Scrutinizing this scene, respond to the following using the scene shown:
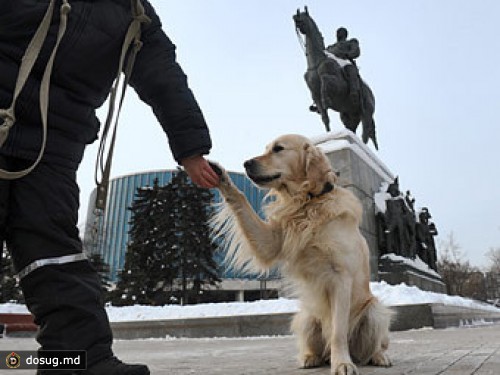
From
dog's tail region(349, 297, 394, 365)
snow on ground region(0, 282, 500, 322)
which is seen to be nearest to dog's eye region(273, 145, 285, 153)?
dog's tail region(349, 297, 394, 365)

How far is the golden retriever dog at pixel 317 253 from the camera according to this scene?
2.79 metres

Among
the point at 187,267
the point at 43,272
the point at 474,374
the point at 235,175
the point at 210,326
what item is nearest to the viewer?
the point at 43,272

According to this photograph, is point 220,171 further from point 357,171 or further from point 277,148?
point 357,171

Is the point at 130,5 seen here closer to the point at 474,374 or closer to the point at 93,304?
the point at 93,304

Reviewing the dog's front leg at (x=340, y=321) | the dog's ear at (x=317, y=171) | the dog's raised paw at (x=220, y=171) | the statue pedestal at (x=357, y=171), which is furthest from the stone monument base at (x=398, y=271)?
the dog's raised paw at (x=220, y=171)

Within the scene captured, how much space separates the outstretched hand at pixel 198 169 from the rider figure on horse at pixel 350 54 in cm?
1064

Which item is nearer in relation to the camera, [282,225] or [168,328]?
[282,225]

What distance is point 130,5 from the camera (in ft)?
6.29

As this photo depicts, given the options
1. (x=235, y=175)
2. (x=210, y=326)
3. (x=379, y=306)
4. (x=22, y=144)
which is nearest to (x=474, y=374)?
(x=379, y=306)

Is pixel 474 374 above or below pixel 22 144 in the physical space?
below

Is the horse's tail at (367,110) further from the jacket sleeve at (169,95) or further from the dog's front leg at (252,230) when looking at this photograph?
the jacket sleeve at (169,95)

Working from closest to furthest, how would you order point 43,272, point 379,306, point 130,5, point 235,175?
point 43,272, point 130,5, point 379,306, point 235,175

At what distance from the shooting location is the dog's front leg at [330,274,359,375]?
2.52 metres

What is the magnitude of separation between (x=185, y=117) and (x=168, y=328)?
22.7 ft
